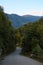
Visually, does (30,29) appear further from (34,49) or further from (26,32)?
(34,49)

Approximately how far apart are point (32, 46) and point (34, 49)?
4172mm

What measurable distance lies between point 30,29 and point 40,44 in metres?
7.00

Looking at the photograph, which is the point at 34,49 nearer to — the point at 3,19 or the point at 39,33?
the point at 39,33

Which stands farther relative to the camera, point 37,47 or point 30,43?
point 30,43

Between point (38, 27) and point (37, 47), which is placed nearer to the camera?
point (37, 47)

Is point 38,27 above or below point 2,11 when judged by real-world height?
below

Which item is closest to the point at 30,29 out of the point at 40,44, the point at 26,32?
the point at 26,32

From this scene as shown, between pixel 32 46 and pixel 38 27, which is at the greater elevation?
pixel 38 27

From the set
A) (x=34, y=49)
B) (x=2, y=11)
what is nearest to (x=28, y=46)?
(x=34, y=49)

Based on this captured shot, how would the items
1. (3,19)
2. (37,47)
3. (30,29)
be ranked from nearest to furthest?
(37,47) < (3,19) < (30,29)

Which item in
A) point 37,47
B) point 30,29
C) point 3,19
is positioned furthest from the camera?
point 30,29

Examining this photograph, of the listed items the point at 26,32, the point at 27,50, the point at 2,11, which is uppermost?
the point at 2,11

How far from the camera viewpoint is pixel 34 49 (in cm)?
6456

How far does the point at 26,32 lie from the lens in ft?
241
